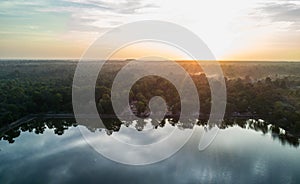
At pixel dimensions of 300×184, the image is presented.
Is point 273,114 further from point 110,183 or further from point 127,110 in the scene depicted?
point 110,183

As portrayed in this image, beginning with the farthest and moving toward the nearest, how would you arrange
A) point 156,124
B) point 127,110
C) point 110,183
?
point 127,110
point 156,124
point 110,183

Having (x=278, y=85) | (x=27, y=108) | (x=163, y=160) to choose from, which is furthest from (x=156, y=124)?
(x=278, y=85)

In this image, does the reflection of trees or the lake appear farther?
the reflection of trees

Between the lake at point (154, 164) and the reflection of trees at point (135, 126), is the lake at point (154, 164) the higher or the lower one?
the lower one

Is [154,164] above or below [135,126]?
below

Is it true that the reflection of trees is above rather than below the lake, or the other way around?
above

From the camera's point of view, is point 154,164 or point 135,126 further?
point 135,126

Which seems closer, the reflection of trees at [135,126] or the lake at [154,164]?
the lake at [154,164]

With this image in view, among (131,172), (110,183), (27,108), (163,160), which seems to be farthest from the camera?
(27,108)
